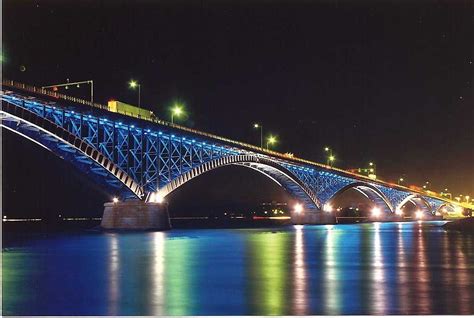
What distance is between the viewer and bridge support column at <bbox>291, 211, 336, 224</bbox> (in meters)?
128

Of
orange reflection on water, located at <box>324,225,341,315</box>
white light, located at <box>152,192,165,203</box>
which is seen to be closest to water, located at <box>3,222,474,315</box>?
orange reflection on water, located at <box>324,225,341,315</box>

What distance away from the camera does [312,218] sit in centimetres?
12862

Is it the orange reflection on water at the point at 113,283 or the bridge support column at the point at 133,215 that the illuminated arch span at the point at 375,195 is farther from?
the orange reflection on water at the point at 113,283

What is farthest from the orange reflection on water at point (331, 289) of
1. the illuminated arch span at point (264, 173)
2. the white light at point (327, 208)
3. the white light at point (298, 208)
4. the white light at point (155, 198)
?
the white light at point (327, 208)

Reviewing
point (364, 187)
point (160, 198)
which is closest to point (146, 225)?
point (160, 198)

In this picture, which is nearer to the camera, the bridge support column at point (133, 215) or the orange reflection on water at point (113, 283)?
the orange reflection on water at point (113, 283)

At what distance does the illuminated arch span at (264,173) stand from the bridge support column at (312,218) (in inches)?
49.8

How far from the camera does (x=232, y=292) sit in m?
19.9

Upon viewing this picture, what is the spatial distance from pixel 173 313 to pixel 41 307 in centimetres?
370

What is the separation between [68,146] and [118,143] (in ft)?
30.2

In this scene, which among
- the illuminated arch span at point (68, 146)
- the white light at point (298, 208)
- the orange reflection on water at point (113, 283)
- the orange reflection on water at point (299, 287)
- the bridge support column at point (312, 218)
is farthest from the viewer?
the white light at point (298, 208)

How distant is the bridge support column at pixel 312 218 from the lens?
422 feet

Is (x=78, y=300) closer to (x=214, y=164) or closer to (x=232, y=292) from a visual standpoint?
(x=232, y=292)

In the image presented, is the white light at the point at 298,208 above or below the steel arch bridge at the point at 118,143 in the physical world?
below
